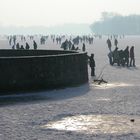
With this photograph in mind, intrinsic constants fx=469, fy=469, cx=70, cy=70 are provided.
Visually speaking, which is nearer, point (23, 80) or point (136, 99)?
point (136, 99)

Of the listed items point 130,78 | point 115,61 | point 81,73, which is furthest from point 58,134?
point 115,61

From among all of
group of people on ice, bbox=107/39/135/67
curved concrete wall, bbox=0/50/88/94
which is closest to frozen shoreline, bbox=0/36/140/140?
curved concrete wall, bbox=0/50/88/94

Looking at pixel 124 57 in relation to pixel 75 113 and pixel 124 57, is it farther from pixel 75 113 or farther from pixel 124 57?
pixel 75 113

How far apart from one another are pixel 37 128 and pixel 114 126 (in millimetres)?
1745

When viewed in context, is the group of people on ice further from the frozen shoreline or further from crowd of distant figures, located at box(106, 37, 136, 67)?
the frozen shoreline

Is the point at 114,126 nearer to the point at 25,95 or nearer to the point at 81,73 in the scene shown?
the point at 25,95

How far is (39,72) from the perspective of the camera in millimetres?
16891

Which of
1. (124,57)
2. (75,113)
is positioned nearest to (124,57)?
(124,57)

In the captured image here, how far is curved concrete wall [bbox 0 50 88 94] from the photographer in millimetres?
16219

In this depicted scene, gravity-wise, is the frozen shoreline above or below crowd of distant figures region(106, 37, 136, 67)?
below

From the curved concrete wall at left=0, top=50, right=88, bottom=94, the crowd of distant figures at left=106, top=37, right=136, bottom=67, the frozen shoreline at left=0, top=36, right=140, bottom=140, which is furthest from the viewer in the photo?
the crowd of distant figures at left=106, top=37, right=136, bottom=67

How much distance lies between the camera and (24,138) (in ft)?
31.2

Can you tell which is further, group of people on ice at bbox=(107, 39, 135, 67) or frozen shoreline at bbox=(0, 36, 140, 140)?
group of people on ice at bbox=(107, 39, 135, 67)

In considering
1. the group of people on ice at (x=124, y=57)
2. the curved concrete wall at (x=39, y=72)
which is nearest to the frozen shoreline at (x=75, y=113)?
the curved concrete wall at (x=39, y=72)
